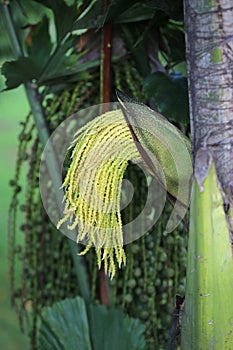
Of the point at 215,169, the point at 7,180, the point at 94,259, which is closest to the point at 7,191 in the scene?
the point at 7,180

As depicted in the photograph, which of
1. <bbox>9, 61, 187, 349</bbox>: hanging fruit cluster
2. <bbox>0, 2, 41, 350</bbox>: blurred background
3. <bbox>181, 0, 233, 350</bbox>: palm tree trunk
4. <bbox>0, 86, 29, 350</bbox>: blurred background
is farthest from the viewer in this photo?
<bbox>0, 86, 29, 350</bbox>: blurred background

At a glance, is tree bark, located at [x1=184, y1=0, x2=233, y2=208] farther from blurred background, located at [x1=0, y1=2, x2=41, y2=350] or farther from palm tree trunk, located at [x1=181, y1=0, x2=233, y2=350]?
blurred background, located at [x1=0, y1=2, x2=41, y2=350]

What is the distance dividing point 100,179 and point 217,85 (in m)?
0.19

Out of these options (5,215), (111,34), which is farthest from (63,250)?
(5,215)

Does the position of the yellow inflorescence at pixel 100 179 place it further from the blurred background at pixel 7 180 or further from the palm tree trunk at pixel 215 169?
the blurred background at pixel 7 180

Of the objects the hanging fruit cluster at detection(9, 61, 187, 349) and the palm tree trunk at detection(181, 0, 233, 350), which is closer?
the palm tree trunk at detection(181, 0, 233, 350)

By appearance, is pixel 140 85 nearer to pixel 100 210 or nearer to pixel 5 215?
pixel 100 210

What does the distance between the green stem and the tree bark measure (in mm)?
524

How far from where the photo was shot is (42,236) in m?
1.35

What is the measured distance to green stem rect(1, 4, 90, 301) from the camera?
50.6 inches

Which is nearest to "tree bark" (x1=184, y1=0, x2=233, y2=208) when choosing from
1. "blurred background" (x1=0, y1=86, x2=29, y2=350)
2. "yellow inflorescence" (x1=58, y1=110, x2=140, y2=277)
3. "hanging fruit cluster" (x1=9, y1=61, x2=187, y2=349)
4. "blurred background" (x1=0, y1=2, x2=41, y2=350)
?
"yellow inflorescence" (x1=58, y1=110, x2=140, y2=277)

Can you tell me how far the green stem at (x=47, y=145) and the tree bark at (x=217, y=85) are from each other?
0.52 m

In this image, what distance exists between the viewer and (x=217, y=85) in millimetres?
778

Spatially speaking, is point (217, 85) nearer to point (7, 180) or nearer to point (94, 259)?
point (94, 259)
